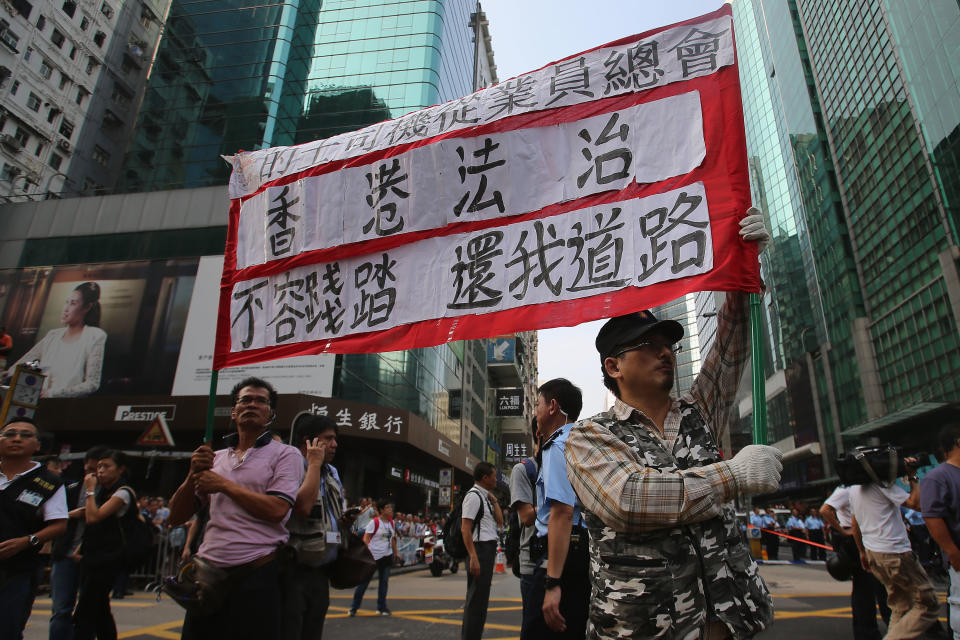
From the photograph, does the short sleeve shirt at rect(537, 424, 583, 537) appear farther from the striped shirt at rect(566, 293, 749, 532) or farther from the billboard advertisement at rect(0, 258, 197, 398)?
the billboard advertisement at rect(0, 258, 197, 398)

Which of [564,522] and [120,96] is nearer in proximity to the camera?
[564,522]

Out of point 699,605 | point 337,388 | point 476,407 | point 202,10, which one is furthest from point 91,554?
point 202,10

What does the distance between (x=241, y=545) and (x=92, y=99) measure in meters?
50.4

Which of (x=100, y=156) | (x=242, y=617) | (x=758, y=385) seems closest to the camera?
(x=758, y=385)

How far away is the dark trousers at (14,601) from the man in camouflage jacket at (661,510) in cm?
340

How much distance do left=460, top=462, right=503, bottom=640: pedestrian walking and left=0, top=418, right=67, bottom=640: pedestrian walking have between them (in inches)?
106

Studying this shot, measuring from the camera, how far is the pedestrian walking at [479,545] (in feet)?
13.6

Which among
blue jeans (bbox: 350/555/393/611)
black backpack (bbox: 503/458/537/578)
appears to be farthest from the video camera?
blue jeans (bbox: 350/555/393/611)

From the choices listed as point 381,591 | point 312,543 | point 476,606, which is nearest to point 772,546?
point 381,591

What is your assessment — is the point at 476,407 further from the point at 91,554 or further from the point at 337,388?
the point at 91,554

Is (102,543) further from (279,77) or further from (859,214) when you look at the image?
(859,214)

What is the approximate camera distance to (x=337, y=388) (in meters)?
23.3

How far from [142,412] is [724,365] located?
1017 inches

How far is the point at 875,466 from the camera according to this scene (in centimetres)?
438
